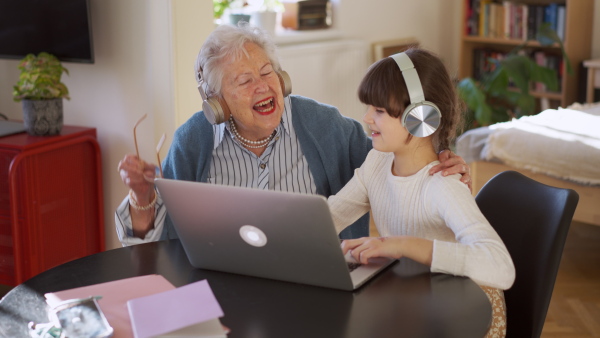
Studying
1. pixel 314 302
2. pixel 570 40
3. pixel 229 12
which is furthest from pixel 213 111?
pixel 570 40

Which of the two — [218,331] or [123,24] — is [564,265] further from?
[218,331]

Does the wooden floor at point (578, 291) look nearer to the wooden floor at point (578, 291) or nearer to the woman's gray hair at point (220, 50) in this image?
the wooden floor at point (578, 291)

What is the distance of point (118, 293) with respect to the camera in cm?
141

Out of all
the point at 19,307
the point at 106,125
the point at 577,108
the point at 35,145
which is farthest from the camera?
the point at 577,108

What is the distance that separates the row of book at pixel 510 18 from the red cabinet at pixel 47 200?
322 centimetres

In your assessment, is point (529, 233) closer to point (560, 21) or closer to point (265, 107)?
point (265, 107)

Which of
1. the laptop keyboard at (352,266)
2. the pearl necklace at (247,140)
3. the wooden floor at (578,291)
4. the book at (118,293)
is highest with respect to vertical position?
the pearl necklace at (247,140)

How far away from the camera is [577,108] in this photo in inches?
152

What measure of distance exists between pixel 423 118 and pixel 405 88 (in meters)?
0.07

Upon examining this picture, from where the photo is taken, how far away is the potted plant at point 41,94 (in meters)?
2.78

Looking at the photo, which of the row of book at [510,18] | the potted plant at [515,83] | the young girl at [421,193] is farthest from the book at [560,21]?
the young girl at [421,193]

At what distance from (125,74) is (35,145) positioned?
414mm

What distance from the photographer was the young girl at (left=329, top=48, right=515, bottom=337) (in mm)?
1436

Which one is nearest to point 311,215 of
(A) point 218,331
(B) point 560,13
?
(A) point 218,331
